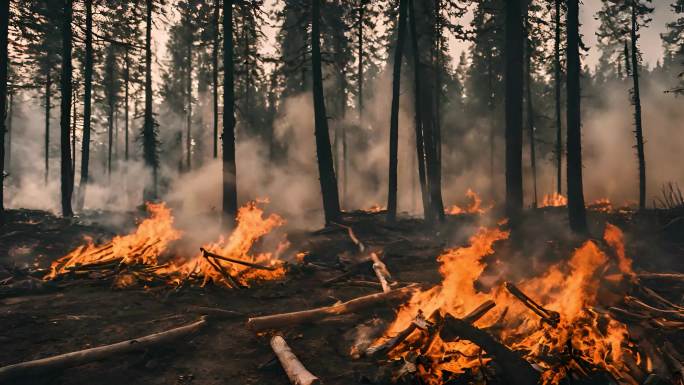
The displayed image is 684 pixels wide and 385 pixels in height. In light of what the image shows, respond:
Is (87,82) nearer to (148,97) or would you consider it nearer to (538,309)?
(148,97)

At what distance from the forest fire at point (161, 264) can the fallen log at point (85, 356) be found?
2.65 metres

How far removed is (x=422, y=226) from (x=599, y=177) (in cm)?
1954

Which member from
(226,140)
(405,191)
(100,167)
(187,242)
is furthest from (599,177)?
(100,167)

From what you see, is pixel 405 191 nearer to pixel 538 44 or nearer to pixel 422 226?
pixel 538 44

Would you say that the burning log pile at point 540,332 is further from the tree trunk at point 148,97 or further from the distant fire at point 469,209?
the tree trunk at point 148,97

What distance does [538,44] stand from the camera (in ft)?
76.3

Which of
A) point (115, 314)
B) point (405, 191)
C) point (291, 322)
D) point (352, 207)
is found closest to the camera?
point (291, 322)

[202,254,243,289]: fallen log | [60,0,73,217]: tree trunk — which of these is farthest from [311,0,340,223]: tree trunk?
[60,0,73,217]: tree trunk

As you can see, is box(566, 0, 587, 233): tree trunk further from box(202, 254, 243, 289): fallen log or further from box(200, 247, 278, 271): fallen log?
box(202, 254, 243, 289): fallen log

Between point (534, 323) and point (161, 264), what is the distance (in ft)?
25.5

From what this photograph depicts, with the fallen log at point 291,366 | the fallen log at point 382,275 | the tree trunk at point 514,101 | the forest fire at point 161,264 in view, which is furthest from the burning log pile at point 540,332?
the tree trunk at point 514,101

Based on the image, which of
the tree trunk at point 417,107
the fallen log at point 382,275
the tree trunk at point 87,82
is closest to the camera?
the fallen log at point 382,275

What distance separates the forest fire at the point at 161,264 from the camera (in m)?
8.41

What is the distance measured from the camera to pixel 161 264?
9.30 m
